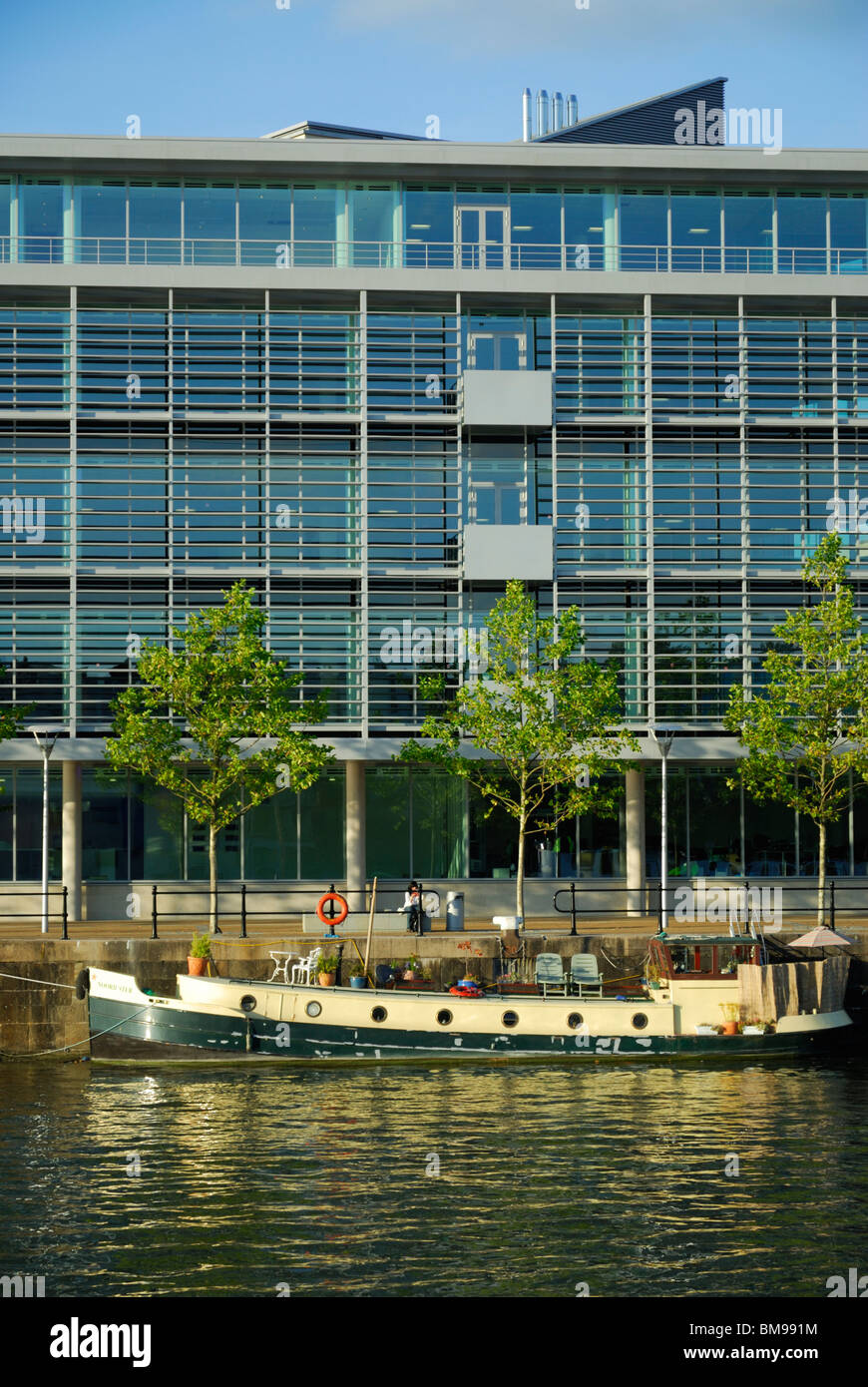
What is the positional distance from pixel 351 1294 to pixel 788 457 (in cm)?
3496

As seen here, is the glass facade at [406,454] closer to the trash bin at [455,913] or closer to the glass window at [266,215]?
the glass window at [266,215]

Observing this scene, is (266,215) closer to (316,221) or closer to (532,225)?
(316,221)

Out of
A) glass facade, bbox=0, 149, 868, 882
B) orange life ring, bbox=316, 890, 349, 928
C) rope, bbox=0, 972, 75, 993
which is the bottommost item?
rope, bbox=0, 972, 75, 993

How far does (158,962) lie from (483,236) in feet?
82.3

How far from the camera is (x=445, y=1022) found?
104ft

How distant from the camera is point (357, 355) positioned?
4609 centimetres

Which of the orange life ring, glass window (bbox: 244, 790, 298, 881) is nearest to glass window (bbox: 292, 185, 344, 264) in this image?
glass window (bbox: 244, 790, 298, 881)

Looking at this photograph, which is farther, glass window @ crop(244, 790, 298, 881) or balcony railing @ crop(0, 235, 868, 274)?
glass window @ crop(244, 790, 298, 881)

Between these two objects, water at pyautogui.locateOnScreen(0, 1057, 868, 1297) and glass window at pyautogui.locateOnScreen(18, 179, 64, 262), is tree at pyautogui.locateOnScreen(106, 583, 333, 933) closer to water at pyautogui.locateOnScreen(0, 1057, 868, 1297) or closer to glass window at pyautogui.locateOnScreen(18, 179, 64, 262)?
water at pyautogui.locateOnScreen(0, 1057, 868, 1297)

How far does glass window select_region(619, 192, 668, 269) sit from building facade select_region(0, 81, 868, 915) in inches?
3.5

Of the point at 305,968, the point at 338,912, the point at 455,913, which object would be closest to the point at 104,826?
the point at 455,913

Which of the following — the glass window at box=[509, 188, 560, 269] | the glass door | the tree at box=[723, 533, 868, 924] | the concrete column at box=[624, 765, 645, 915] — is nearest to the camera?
the tree at box=[723, 533, 868, 924]

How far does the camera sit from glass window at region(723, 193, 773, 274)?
155 feet
